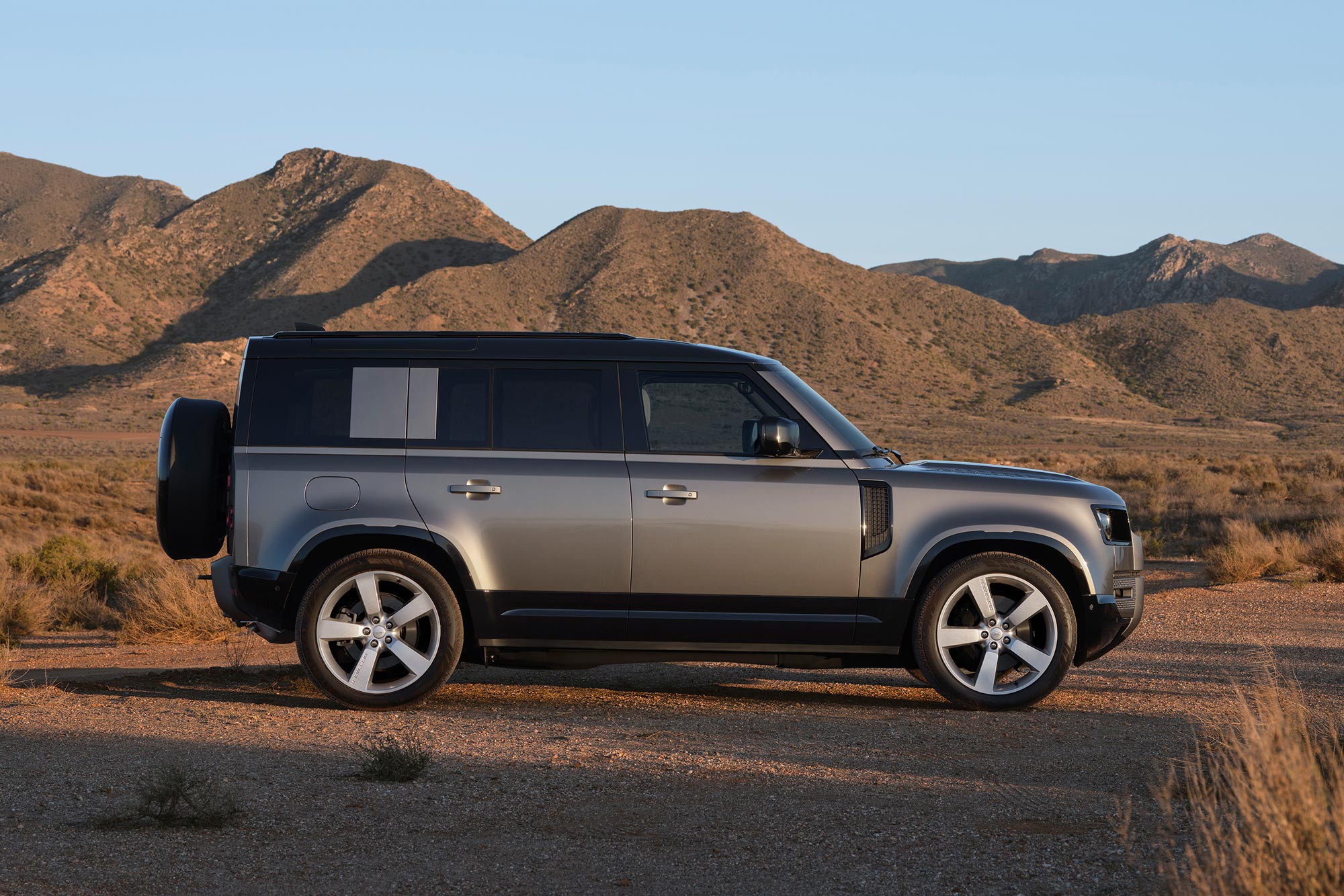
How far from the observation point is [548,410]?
306 inches

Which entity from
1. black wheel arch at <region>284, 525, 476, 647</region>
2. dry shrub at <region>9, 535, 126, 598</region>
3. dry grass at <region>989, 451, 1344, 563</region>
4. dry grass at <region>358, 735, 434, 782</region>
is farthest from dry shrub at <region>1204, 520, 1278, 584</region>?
dry shrub at <region>9, 535, 126, 598</region>

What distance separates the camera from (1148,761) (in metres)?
6.50

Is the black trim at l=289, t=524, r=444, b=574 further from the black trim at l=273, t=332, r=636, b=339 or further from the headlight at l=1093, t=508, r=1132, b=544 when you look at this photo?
the headlight at l=1093, t=508, r=1132, b=544

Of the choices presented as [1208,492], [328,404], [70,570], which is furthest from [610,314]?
[328,404]

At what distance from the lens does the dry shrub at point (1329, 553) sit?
51.6ft

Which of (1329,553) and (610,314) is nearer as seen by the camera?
A: (1329,553)

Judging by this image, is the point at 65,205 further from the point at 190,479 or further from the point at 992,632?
the point at 992,632

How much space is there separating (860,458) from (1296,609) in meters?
7.89

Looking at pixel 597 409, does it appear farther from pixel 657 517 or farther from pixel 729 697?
pixel 729 697

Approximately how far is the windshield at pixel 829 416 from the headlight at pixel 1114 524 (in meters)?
1.44

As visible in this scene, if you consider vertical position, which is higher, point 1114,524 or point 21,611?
point 1114,524

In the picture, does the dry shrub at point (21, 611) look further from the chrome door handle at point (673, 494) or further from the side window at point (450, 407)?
the chrome door handle at point (673, 494)

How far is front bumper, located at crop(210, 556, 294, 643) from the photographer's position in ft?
25.3

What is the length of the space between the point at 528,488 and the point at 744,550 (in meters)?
1.31
